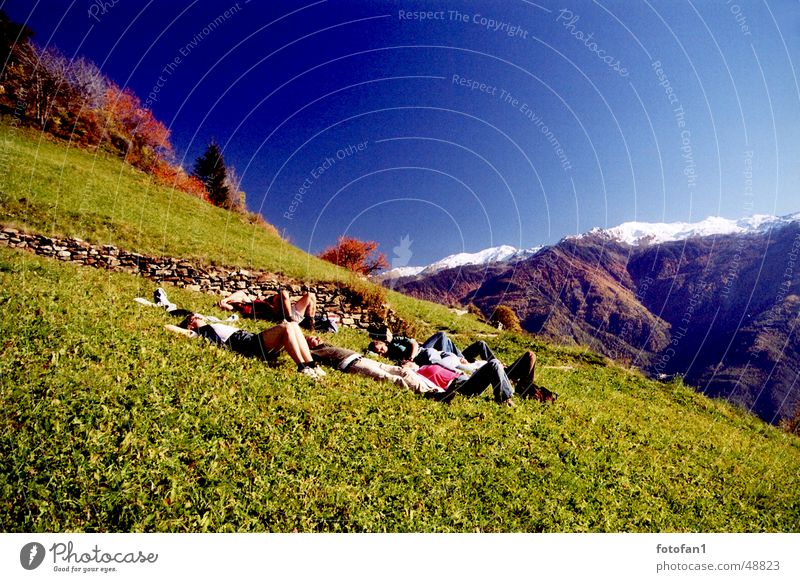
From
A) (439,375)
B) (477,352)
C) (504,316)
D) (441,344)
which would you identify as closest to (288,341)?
(439,375)

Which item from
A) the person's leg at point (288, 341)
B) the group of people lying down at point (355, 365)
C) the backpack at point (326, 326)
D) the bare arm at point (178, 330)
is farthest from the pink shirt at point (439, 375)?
the backpack at point (326, 326)

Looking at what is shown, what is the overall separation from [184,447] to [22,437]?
1.34 meters

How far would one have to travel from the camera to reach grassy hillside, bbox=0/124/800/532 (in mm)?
3391

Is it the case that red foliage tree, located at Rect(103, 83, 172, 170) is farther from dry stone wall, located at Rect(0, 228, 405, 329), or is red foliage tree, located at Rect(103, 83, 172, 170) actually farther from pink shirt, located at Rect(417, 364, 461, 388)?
pink shirt, located at Rect(417, 364, 461, 388)

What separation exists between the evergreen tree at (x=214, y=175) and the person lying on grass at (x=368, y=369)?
153 feet

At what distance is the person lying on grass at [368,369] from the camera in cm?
746

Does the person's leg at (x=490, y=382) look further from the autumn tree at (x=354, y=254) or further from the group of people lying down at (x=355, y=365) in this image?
the autumn tree at (x=354, y=254)

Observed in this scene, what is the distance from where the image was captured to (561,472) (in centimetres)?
545

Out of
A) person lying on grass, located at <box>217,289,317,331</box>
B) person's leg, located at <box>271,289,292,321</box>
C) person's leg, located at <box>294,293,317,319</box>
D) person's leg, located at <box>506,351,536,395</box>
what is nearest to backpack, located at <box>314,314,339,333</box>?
person lying on grass, located at <box>217,289,317,331</box>

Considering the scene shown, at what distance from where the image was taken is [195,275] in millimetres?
15492

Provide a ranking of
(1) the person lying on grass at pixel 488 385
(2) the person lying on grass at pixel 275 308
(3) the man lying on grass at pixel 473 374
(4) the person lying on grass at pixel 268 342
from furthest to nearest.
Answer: (2) the person lying on grass at pixel 275 308, (3) the man lying on grass at pixel 473 374, (1) the person lying on grass at pixel 488 385, (4) the person lying on grass at pixel 268 342

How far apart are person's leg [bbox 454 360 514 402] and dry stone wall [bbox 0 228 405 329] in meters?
9.35
